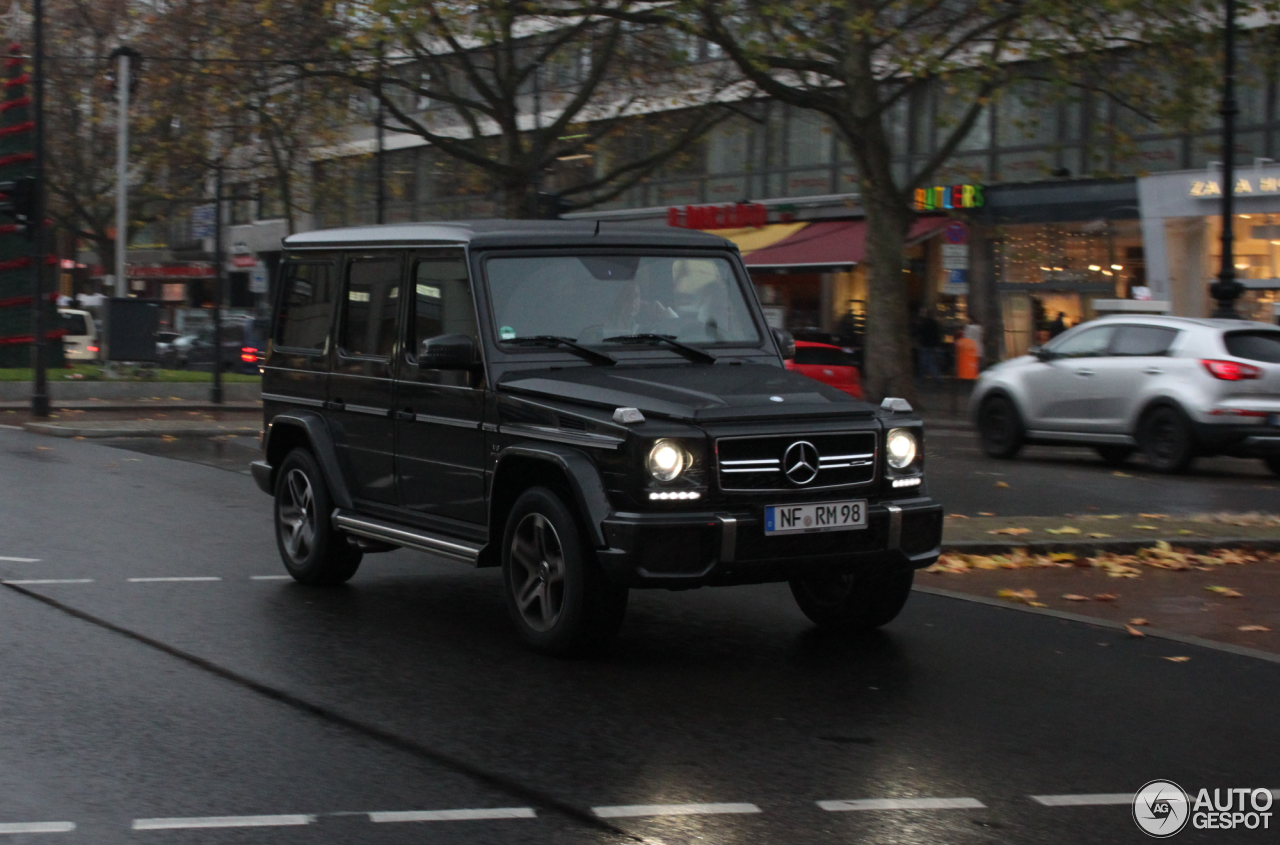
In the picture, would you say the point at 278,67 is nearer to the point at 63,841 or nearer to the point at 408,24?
the point at 408,24

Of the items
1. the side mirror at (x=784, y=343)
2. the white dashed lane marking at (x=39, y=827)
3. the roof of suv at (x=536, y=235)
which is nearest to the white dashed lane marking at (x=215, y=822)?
the white dashed lane marking at (x=39, y=827)

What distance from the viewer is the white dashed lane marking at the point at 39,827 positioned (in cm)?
468

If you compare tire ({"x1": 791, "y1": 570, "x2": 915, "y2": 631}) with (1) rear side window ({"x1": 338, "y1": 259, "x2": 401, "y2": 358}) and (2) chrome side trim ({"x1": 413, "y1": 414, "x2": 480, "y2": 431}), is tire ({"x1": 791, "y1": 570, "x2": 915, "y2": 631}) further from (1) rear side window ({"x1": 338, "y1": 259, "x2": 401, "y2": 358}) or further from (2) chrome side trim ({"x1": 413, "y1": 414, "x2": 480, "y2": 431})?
(1) rear side window ({"x1": 338, "y1": 259, "x2": 401, "y2": 358})

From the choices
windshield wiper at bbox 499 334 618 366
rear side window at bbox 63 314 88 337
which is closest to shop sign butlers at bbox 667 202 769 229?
rear side window at bbox 63 314 88 337

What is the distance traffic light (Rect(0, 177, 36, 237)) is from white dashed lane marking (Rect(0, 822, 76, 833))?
21.5 m

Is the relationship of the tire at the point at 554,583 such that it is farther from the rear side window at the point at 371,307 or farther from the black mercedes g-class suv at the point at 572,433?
the rear side window at the point at 371,307

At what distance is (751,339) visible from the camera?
831 cm

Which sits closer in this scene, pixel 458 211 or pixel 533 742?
pixel 533 742

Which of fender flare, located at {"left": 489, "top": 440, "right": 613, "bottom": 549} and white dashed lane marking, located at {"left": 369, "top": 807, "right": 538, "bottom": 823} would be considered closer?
white dashed lane marking, located at {"left": 369, "top": 807, "right": 538, "bottom": 823}

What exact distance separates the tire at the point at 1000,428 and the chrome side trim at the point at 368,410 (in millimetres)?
11909

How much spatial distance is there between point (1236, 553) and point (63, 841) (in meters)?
8.15

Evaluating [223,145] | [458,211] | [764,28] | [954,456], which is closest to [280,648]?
[954,456]

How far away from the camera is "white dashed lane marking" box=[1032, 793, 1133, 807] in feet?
16.5

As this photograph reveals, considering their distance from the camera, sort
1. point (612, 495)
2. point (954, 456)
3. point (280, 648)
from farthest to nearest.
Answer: point (954, 456), point (280, 648), point (612, 495)
